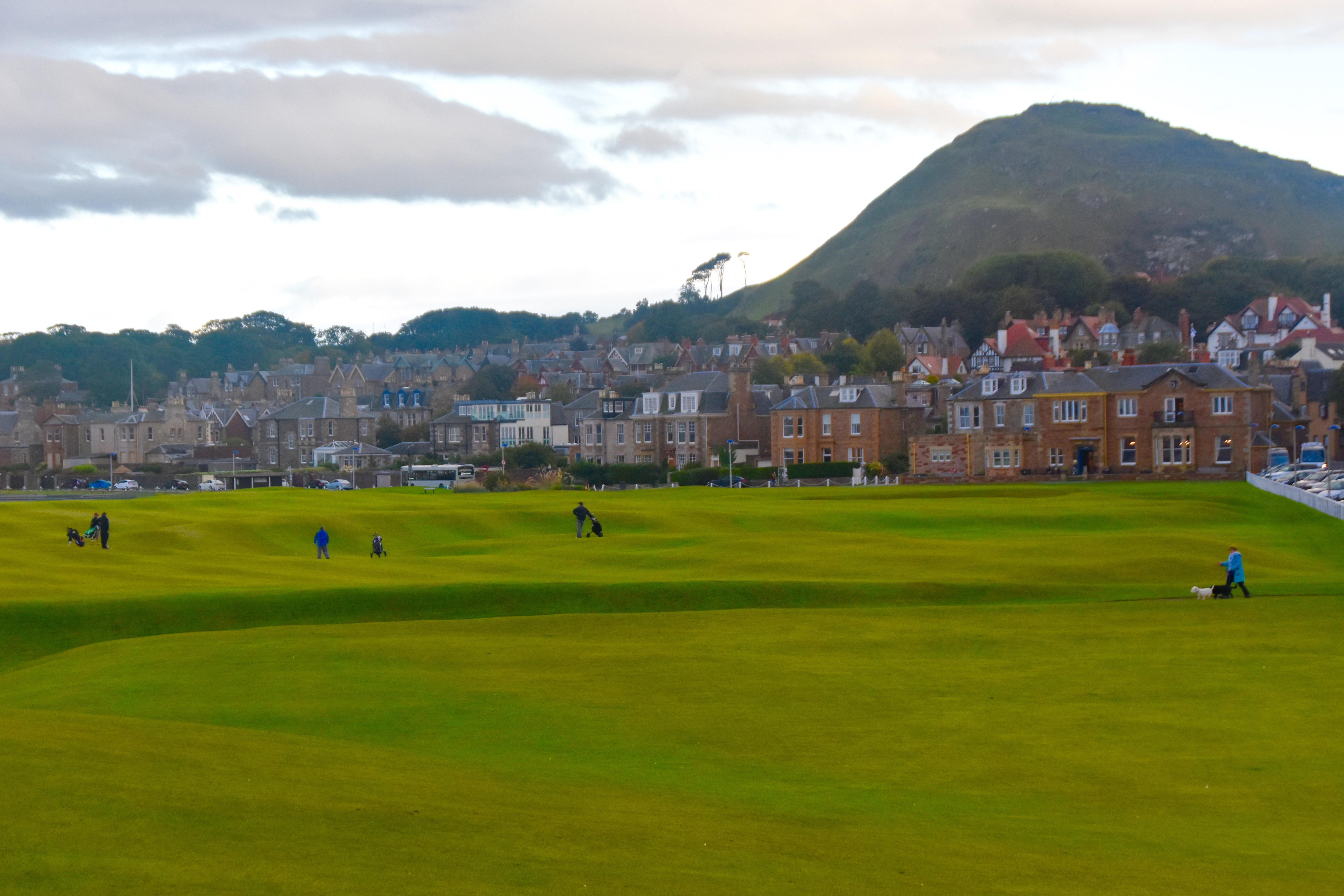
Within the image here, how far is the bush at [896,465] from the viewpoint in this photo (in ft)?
347

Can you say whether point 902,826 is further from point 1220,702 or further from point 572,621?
point 572,621

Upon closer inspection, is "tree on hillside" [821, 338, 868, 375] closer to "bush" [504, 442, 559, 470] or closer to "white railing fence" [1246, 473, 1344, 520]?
"bush" [504, 442, 559, 470]

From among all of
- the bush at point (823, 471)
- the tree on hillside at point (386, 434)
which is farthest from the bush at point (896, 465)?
the tree on hillside at point (386, 434)

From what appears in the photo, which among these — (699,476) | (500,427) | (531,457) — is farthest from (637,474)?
(500,427)

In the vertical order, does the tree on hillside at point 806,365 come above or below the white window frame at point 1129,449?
above

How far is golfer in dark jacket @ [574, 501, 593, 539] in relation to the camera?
5441 cm

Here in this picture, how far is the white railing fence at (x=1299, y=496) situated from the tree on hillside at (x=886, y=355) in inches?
2804

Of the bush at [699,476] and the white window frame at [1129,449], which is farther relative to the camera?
the bush at [699,476]

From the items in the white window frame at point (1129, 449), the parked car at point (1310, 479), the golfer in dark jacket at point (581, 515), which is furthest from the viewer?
the white window frame at point (1129, 449)

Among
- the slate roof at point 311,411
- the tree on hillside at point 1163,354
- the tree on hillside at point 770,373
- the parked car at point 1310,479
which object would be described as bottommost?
the parked car at point 1310,479

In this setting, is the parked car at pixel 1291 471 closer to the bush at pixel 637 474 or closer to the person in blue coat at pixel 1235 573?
the person in blue coat at pixel 1235 573

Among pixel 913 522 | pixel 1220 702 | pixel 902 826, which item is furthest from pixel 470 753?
pixel 913 522

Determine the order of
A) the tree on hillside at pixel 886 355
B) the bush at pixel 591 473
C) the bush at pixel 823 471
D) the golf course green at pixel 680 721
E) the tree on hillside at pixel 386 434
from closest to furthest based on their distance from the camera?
the golf course green at pixel 680 721 < the bush at pixel 823 471 < the bush at pixel 591 473 < the tree on hillside at pixel 886 355 < the tree on hillside at pixel 386 434

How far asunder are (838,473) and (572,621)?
7317 cm
